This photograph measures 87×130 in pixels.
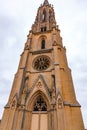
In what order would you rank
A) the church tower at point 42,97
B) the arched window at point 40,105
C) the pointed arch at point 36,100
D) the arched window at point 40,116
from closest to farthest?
the church tower at point 42,97 < the arched window at point 40,116 < the pointed arch at point 36,100 < the arched window at point 40,105

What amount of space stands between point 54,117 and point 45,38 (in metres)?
15.2

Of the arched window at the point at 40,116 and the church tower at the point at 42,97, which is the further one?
the arched window at the point at 40,116

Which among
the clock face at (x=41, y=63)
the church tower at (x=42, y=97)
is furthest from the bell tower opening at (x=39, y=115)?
the clock face at (x=41, y=63)

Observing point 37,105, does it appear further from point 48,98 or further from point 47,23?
point 47,23

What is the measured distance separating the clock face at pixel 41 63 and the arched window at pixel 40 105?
474cm

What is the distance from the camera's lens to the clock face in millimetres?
20825

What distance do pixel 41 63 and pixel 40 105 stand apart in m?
6.67

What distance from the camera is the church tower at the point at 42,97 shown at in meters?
14.7

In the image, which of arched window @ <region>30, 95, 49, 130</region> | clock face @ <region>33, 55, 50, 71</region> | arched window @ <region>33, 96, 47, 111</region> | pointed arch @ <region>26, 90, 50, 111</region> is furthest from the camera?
clock face @ <region>33, 55, 50, 71</region>

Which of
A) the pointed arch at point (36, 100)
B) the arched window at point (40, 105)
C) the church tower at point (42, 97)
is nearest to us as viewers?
the church tower at point (42, 97)

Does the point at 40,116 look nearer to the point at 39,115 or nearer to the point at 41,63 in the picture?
the point at 39,115

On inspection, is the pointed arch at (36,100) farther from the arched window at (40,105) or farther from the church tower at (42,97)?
the arched window at (40,105)

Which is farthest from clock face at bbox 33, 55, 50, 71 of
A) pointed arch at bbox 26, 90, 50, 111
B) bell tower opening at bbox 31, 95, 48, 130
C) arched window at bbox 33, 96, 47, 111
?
bell tower opening at bbox 31, 95, 48, 130

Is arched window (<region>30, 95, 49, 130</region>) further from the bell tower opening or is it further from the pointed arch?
the pointed arch
